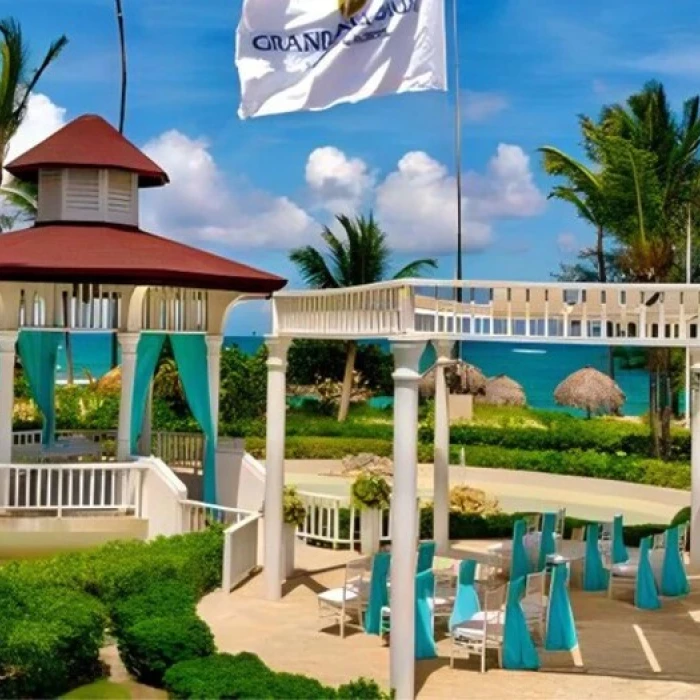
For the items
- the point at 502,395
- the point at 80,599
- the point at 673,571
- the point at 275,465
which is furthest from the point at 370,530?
the point at 502,395

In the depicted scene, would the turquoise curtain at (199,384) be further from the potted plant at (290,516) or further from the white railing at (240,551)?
the potted plant at (290,516)

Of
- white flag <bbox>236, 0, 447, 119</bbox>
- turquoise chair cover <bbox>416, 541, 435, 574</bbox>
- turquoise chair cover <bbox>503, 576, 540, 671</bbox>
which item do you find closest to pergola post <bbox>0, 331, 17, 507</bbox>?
white flag <bbox>236, 0, 447, 119</bbox>

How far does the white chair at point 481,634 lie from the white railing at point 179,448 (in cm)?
1029

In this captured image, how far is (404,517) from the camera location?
10.4 m

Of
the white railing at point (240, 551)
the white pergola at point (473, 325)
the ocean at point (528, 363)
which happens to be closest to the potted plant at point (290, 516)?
the white railing at point (240, 551)

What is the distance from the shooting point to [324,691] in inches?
346

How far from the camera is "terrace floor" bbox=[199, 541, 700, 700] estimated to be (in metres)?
10.7

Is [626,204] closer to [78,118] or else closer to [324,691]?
[78,118]

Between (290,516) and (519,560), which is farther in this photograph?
(290,516)

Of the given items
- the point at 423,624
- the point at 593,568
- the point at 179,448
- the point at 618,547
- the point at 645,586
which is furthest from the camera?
the point at 179,448

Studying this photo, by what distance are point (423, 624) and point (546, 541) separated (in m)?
4.56

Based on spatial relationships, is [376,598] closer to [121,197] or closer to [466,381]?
[121,197]

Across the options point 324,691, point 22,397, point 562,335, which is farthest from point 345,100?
point 22,397

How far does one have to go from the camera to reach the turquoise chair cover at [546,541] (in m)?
15.3
